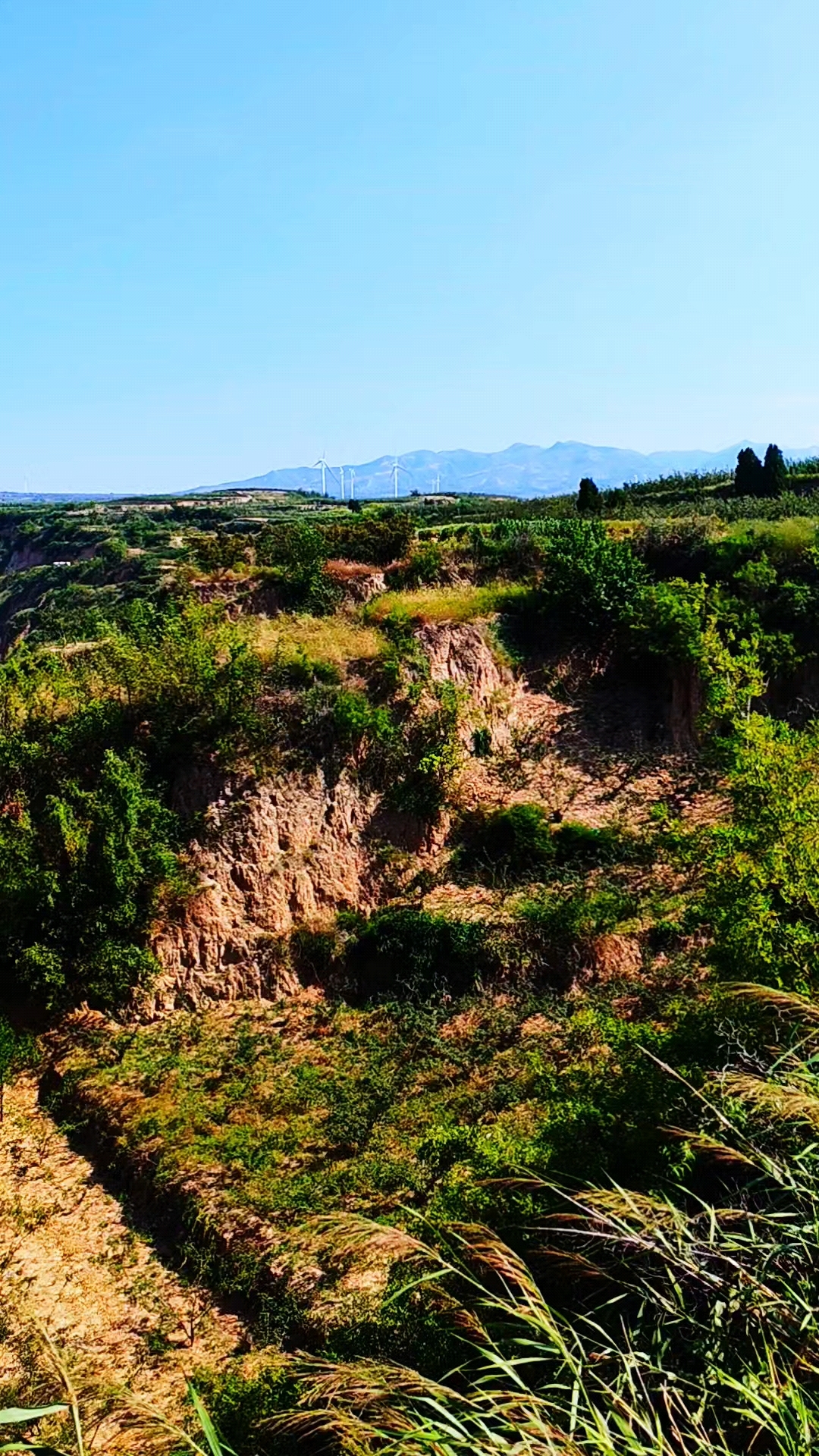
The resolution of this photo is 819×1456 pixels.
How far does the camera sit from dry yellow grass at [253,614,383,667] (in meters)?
18.4

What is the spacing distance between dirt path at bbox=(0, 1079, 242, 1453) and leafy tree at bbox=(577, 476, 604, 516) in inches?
912

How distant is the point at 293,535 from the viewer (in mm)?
21953

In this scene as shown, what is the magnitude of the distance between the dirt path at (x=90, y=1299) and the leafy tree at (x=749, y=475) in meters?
29.4

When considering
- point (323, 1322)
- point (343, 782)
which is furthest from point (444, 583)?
point (323, 1322)

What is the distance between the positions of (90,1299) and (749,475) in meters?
31.2

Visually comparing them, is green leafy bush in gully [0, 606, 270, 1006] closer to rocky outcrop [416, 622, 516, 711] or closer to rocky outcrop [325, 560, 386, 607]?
rocky outcrop [325, 560, 386, 607]

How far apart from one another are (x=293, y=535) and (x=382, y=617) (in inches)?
156

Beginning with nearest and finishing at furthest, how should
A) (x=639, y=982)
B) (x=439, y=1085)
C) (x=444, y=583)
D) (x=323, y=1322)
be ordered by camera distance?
(x=323, y=1322)
(x=439, y=1085)
(x=639, y=982)
(x=444, y=583)

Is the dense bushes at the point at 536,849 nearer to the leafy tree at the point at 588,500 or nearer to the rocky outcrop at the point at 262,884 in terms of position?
the rocky outcrop at the point at 262,884

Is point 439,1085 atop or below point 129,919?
below

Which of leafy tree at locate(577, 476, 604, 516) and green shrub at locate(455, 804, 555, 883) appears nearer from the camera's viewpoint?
green shrub at locate(455, 804, 555, 883)

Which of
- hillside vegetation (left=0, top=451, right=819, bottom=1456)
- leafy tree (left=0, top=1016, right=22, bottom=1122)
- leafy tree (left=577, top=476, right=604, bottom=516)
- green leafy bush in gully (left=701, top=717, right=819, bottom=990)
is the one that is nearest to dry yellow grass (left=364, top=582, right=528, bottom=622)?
hillside vegetation (left=0, top=451, right=819, bottom=1456)

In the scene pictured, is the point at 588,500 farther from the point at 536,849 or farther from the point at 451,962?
the point at 451,962

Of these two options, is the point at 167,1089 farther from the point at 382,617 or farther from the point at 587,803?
the point at 382,617
